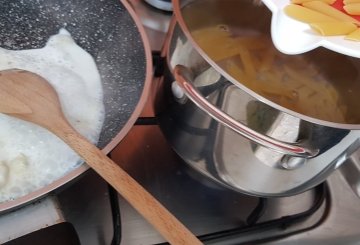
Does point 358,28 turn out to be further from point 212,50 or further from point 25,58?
point 25,58

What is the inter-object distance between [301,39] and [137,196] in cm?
19

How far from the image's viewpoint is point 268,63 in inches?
21.0

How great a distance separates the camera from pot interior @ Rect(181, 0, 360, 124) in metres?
0.51

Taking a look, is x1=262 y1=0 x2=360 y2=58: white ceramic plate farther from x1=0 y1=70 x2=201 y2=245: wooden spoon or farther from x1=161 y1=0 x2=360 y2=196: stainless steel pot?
x1=0 y1=70 x2=201 y2=245: wooden spoon

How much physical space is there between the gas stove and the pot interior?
7 cm

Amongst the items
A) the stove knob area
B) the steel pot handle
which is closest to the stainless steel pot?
the steel pot handle

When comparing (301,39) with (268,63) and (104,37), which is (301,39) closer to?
(268,63)

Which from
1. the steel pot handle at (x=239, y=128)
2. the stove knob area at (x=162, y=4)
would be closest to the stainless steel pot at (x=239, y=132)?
the steel pot handle at (x=239, y=128)

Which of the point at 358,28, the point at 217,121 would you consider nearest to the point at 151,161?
the point at 217,121

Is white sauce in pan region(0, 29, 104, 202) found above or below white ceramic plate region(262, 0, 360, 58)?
below

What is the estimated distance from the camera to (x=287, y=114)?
0.40m

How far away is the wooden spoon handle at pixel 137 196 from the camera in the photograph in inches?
14.9

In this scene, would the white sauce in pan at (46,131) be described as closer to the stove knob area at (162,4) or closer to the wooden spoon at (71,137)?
the wooden spoon at (71,137)

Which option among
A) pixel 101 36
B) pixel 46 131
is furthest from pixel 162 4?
pixel 46 131
